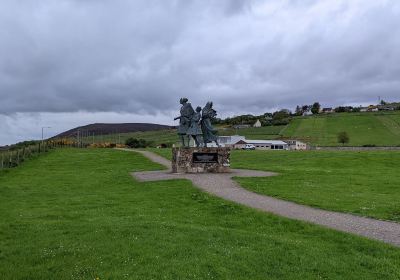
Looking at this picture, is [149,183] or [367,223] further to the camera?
[149,183]

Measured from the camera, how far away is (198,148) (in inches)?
1152

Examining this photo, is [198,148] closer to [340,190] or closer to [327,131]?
[340,190]

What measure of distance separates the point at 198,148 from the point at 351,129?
94.8 m

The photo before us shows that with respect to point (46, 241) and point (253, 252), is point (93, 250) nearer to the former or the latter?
point (46, 241)

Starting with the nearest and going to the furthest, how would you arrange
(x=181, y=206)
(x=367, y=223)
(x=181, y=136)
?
(x=367, y=223)
(x=181, y=206)
(x=181, y=136)

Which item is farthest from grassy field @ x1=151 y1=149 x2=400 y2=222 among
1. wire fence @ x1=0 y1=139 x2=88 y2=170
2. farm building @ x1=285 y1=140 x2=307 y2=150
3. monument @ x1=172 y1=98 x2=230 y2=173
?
farm building @ x1=285 y1=140 x2=307 y2=150

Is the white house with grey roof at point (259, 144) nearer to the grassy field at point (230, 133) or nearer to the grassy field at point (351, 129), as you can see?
the grassy field at point (351, 129)

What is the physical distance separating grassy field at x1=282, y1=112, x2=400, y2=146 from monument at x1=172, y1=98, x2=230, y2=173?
225 feet

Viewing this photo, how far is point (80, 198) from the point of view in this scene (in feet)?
60.1

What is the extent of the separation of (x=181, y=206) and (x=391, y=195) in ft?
28.3

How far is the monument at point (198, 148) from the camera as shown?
2881cm

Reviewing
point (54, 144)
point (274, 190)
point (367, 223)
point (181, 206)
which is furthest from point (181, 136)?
point (54, 144)

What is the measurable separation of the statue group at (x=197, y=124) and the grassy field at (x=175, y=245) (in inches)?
540

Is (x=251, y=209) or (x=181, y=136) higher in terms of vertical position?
(x=181, y=136)
